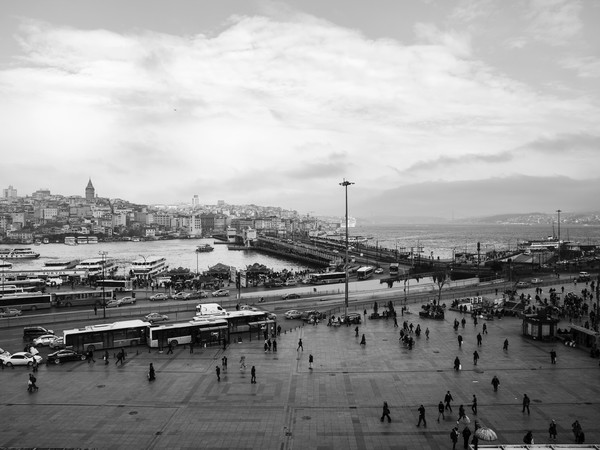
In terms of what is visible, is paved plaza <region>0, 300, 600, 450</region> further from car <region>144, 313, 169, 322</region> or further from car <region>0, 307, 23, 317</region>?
car <region>0, 307, 23, 317</region>

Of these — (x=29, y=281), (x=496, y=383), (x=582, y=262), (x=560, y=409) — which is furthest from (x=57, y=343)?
(x=582, y=262)

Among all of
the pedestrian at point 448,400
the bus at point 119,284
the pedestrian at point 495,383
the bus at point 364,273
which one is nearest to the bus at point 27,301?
the bus at point 119,284

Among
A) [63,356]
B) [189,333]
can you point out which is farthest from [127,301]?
[63,356]

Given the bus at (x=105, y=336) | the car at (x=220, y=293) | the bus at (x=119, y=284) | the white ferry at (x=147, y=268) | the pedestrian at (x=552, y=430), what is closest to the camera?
the pedestrian at (x=552, y=430)

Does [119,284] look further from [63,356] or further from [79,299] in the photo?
[63,356]

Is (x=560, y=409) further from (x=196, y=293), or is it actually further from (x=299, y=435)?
(x=196, y=293)

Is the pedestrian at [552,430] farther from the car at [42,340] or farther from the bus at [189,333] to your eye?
the car at [42,340]

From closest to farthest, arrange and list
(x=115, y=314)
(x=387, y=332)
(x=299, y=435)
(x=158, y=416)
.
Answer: (x=299, y=435), (x=158, y=416), (x=387, y=332), (x=115, y=314)
